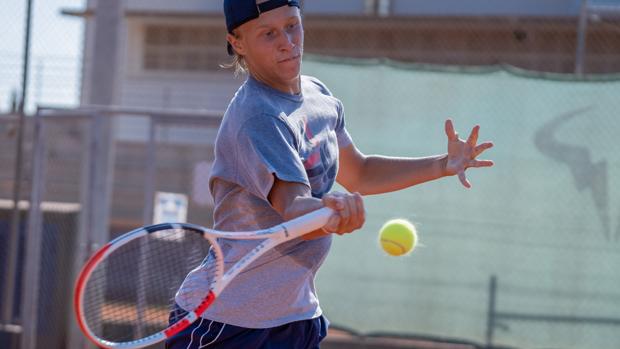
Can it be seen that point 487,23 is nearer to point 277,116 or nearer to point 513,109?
point 513,109

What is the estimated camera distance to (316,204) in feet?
8.70

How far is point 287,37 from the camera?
9.68 feet

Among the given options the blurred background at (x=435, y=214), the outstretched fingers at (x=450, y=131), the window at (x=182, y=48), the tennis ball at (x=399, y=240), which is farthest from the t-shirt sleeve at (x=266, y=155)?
the window at (x=182, y=48)

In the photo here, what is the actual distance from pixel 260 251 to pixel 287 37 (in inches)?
26.9

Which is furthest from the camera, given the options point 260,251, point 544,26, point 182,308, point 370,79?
point 544,26

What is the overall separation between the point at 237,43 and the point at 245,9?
15 cm

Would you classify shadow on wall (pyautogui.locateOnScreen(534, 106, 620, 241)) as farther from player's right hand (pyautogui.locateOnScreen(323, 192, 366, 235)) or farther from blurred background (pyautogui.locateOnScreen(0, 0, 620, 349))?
player's right hand (pyautogui.locateOnScreen(323, 192, 366, 235))

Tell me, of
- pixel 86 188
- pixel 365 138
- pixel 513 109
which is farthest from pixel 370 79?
pixel 86 188

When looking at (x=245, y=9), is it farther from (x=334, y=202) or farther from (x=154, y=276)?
(x=154, y=276)

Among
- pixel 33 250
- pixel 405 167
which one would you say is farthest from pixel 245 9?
pixel 33 250

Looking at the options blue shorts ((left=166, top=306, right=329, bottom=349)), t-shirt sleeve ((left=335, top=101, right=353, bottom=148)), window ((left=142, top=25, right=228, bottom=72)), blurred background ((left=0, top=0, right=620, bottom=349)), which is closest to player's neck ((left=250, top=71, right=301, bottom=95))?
t-shirt sleeve ((left=335, top=101, right=353, bottom=148))

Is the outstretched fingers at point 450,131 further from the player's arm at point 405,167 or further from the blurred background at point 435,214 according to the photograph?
the blurred background at point 435,214

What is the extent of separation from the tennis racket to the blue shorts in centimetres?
8

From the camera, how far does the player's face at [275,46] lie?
9.64 ft
